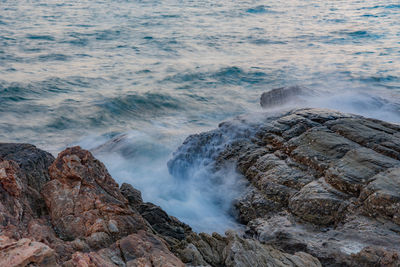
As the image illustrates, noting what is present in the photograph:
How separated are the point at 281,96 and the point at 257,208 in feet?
21.3

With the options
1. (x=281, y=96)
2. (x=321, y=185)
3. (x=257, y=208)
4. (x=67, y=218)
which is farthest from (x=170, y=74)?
(x=67, y=218)

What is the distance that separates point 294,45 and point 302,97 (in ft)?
39.6

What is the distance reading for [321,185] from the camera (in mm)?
7172

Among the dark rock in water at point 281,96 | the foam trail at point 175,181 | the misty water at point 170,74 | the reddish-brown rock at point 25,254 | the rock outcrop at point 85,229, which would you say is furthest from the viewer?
the dark rock in water at point 281,96

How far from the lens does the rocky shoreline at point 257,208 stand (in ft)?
16.6

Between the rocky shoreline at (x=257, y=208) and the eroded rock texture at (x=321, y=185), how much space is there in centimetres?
2

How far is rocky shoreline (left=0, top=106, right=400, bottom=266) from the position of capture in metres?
5.05

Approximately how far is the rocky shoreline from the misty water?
1.17 metres

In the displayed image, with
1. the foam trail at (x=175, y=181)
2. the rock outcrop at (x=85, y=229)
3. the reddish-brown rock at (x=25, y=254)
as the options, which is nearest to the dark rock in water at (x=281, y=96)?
the foam trail at (x=175, y=181)

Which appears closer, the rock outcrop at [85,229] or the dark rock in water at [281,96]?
the rock outcrop at [85,229]

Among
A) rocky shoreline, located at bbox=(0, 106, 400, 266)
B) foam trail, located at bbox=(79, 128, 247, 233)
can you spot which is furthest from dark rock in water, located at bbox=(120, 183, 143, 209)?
foam trail, located at bbox=(79, 128, 247, 233)

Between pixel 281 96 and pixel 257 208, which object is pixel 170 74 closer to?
pixel 281 96

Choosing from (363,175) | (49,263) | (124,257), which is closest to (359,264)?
(363,175)

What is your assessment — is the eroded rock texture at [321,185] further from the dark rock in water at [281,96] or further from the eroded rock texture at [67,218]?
the dark rock in water at [281,96]
